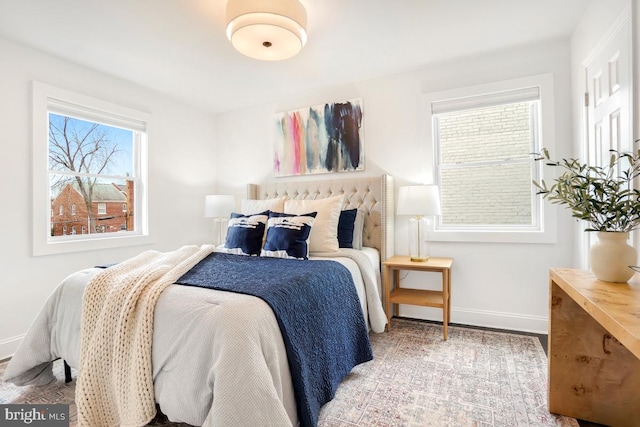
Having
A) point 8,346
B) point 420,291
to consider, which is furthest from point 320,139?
point 8,346

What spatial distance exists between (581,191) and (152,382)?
2.12 metres

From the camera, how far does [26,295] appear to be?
256cm

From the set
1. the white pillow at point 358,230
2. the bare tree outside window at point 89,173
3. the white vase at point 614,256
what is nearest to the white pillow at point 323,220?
the white pillow at point 358,230

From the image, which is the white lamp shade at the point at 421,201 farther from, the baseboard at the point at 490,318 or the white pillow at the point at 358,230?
the baseboard at the point at 490,318

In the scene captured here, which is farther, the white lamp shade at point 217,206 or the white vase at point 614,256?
the white lamp shade at point 217,206

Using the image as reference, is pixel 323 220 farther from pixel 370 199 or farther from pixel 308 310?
pixel 308 310

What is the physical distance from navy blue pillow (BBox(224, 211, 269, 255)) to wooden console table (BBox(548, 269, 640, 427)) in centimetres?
204

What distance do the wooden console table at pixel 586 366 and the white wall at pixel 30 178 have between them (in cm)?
362

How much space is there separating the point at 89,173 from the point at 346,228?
99.5 inches

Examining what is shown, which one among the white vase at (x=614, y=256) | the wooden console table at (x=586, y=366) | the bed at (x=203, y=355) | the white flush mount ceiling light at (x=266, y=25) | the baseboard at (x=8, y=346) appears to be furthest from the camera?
the baseboard at (x=8, y=346)

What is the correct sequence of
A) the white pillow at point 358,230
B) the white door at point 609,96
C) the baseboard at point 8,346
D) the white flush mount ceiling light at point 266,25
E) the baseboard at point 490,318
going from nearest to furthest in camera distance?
the white door at point 609,96 < the white flush mount ceiling light at point 266,25 < the baseboard at point 8,346 < the baseboard at point 490,318 < the white pillow at point 358,230

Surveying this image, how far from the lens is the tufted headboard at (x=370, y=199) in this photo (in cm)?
303

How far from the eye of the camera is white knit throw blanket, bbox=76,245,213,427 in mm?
1393

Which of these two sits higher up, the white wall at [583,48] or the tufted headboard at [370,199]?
the white wall at [583,48]
